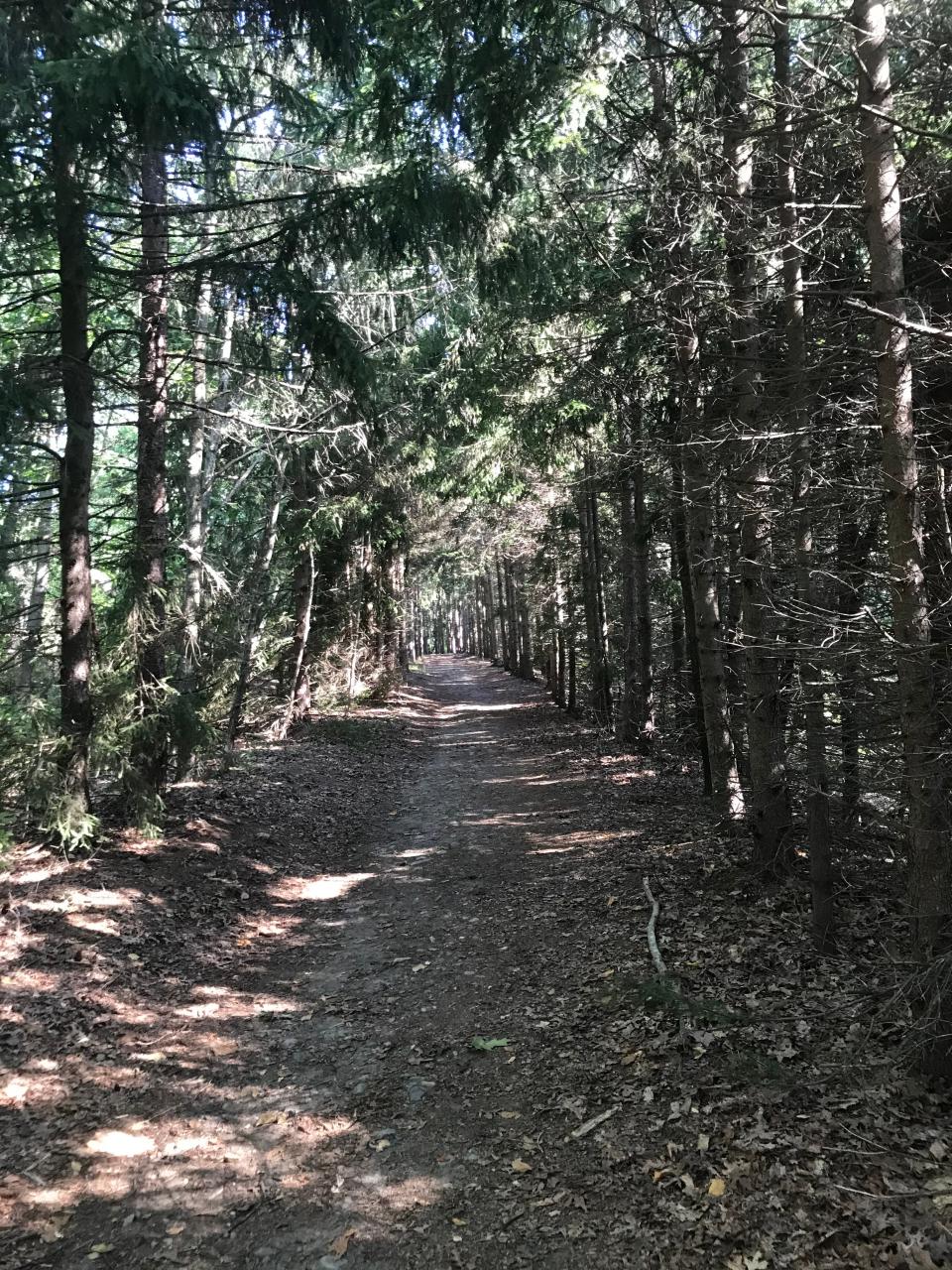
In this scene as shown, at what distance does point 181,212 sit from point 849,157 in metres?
6.06

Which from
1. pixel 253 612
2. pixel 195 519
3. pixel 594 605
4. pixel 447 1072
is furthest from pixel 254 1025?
pixel 594 605

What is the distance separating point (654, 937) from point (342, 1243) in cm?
346

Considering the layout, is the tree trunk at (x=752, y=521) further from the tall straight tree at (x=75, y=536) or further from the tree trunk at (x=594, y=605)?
the tree trunk at (x=594, y=605)

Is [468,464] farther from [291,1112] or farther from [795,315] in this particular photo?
[291,1112]

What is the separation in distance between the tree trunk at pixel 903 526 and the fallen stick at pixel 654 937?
7.01 ft

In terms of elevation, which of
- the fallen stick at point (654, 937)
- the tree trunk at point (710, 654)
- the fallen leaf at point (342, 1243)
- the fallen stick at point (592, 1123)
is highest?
the tree trunk at point (710, 654)

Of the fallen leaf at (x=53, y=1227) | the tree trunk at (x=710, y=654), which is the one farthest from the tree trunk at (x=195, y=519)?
the tree trunk at (x=710, y=654)

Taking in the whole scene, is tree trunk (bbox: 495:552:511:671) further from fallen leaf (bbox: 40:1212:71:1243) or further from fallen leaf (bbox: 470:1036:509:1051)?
fallen leaf (bbox: 40:1212:71:1243)

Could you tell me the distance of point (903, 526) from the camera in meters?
4.10

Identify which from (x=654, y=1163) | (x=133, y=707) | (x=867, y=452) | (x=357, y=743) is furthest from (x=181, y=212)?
(x=357, y=743)

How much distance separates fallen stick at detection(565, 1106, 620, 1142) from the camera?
4.40 m

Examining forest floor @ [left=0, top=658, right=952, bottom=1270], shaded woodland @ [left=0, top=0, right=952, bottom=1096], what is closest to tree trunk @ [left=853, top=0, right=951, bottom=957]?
shaded woodland @ [left=0, top=0, right=952, bottom=1096]

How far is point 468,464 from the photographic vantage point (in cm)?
1659

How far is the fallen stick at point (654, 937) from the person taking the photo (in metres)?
5.90
